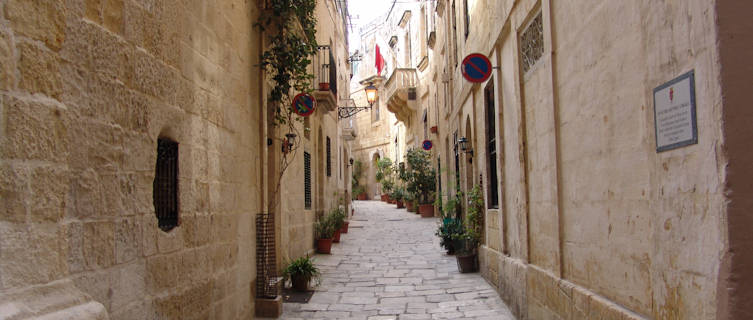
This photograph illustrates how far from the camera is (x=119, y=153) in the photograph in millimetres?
2959

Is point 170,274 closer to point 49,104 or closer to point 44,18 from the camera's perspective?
point 49,104

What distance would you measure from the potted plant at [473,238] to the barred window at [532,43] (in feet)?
11.5

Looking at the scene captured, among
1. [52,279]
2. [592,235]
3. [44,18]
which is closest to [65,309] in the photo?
[52,279]

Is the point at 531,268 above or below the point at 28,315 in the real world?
below

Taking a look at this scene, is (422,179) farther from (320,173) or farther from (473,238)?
(473,238)

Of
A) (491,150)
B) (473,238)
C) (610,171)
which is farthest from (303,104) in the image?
(610,171)

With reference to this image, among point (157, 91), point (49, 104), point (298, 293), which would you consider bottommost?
point (298, 293)

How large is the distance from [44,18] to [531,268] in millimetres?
4624

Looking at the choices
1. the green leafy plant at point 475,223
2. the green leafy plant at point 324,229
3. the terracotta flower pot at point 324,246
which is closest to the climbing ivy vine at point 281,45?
the green leafy plant at point 475,223

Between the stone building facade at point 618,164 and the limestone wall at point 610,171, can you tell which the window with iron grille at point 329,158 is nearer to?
the stone building facade at point 618,164

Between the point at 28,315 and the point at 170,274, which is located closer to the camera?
the point at 28,315

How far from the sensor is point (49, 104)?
7.39ft

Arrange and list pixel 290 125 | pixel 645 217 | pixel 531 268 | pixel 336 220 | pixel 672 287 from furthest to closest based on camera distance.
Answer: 1. pixel 336 220
2. pixel 290 125
3. pixel 531 268
4. pixel 645 217
5. pixel 672 287

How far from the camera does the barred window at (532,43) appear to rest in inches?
197
